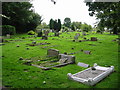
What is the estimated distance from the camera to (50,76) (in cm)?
698

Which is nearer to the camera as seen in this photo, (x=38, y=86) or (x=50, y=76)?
(x=38, y=86)

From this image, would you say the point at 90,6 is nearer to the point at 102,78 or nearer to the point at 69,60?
the point at 69,60

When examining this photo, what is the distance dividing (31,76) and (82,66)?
11.1 ft

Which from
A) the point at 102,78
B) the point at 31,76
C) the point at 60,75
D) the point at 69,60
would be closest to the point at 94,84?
the point at 102,78

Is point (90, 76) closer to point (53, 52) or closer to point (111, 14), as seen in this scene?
point (53, 52)

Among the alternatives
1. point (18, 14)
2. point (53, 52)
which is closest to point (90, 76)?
point (53, 52)

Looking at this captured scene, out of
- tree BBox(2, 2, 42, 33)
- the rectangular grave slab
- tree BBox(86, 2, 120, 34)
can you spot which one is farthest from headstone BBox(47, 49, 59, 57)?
tree BBox(2, 2, 42, 33)

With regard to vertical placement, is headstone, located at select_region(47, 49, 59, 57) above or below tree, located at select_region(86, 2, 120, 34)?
below

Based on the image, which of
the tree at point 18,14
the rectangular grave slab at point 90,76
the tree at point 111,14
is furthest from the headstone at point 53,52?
the tree at point 18,14

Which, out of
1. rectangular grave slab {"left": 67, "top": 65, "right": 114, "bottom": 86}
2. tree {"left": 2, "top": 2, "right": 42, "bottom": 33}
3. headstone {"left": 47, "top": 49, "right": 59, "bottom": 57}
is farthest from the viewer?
tree {"left": 2, "top": 2, "right": 42, "bottom": 33}

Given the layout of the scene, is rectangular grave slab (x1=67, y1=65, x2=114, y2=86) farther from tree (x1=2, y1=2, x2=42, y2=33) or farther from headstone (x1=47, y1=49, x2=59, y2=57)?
tree (x1=2, y1=2, x2=42, y2=33)

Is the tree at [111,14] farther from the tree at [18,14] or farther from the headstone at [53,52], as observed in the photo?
the tree at [18,14]

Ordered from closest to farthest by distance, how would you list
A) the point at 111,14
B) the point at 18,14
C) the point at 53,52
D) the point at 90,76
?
the point at 90,76, the point at 53,52, the point at 111,14, the point at 18,14

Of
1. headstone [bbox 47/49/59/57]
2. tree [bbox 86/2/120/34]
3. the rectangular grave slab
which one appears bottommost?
the rectangular grave slab
